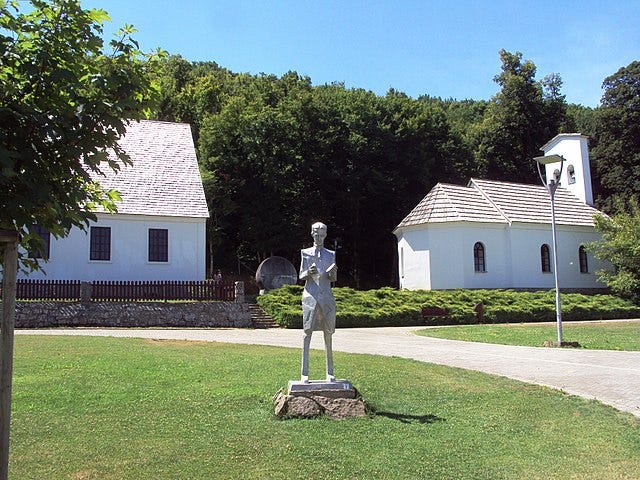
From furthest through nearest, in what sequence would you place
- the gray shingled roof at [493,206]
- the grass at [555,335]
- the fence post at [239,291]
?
the gray shingled roof at [493,206], the fence post at [239,291], the grass at [555,335]

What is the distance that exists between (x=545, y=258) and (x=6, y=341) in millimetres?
39686

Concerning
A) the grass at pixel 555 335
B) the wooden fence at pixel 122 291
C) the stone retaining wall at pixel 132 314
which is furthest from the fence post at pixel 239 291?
the grass at pixel 555 335

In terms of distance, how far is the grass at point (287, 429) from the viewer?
6.64 meters

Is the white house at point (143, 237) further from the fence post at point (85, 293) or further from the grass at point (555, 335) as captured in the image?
the grass at point (555, 335)

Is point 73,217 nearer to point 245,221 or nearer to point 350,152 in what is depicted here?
point 245,221

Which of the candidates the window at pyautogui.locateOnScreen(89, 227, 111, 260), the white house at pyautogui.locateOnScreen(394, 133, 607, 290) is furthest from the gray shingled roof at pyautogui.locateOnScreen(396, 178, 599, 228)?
the window at pyautogui.locateOnScreen(89, 227, 111, 260)

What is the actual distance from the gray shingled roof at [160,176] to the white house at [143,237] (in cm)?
6

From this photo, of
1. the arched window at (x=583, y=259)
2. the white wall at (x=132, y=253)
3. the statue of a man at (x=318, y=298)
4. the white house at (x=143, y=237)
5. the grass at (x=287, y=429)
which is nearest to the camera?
the grass at (x=287, y=429)

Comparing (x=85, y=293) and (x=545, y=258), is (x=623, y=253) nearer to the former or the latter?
(x=545, y=258)

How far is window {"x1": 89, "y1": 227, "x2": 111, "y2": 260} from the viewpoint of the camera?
31.2 m

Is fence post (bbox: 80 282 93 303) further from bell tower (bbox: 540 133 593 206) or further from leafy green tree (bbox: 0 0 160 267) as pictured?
bell tower (bbox: 540 133 593 206)

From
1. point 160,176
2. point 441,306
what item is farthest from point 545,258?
point 160,176

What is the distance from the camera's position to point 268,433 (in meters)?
7.95

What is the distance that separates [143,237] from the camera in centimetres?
3181
